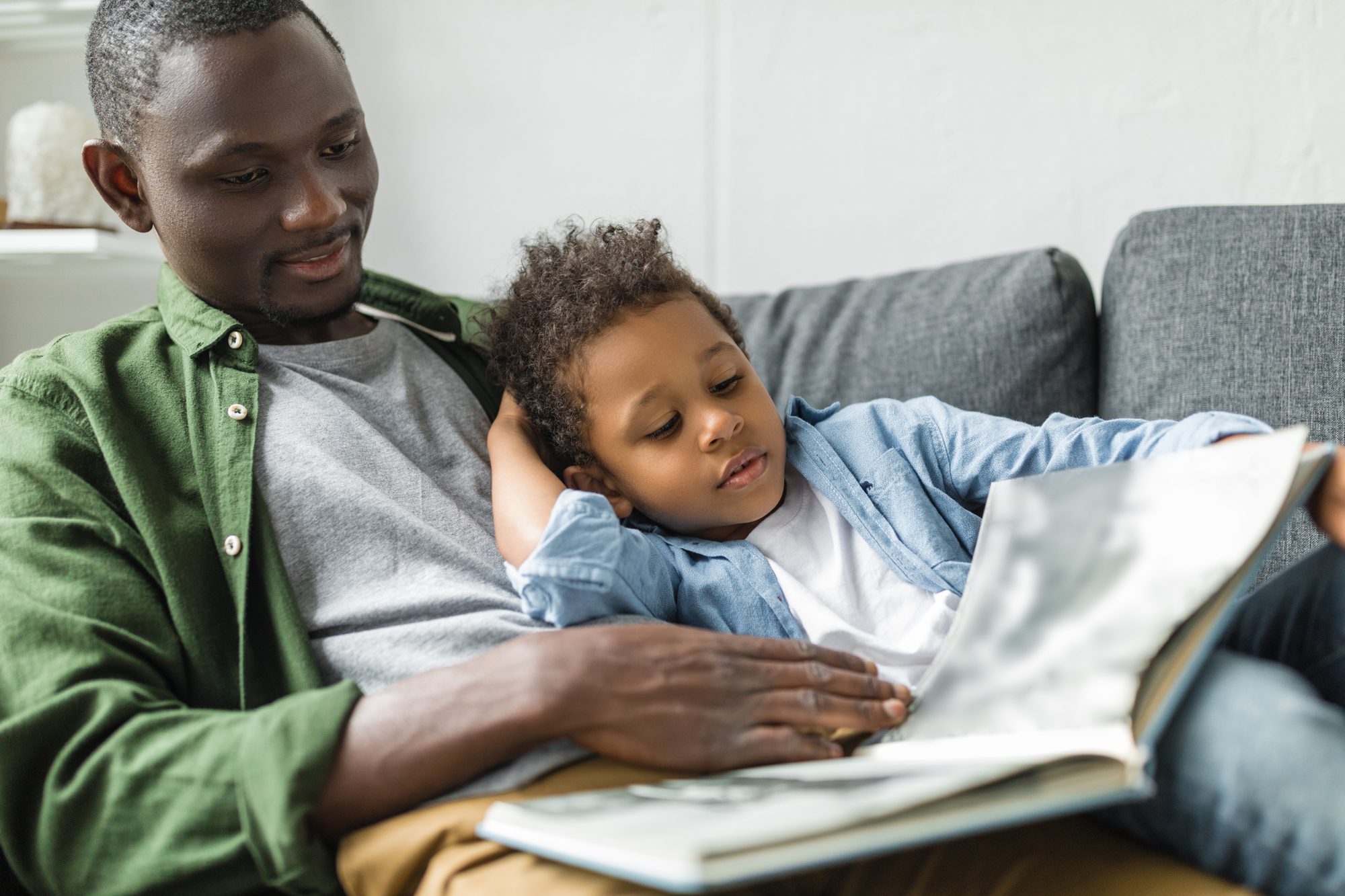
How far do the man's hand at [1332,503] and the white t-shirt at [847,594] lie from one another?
1.11 feet

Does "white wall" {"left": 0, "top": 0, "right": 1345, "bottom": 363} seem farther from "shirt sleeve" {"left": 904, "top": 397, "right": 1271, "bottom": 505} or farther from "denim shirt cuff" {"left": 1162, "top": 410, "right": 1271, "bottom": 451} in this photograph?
"denim shirt cuff" {"left": 1162, "top": 410, "right": 1271, "bottom": 451}

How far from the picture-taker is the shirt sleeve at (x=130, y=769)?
84cm

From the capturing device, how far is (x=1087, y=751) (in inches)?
27.1

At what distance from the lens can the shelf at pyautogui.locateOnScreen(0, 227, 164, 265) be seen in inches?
66.3

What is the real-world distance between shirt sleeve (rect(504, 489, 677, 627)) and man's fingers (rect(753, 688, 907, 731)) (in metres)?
0.21

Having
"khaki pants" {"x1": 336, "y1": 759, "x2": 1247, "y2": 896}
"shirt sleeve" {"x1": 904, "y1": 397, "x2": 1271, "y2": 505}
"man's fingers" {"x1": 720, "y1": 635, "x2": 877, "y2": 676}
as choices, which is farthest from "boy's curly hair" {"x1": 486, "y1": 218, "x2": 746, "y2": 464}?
"khaki pants" {"x1": 336, "y1": 759, "x2": 1247, "y2": 896}

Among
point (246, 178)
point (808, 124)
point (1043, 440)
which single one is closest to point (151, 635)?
point (246, 178)

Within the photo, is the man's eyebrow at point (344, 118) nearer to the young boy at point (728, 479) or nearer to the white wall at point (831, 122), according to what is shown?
the young boy at point (728, 479)

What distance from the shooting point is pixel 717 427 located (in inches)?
46.6

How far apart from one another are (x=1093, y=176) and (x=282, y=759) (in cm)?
165

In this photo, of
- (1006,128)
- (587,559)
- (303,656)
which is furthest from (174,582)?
(1006,128)

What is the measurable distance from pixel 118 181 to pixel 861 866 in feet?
3.51

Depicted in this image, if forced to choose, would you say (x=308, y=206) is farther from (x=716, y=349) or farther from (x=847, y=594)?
(x=847, y=594)

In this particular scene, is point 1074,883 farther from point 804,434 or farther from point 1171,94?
point 1171,94
